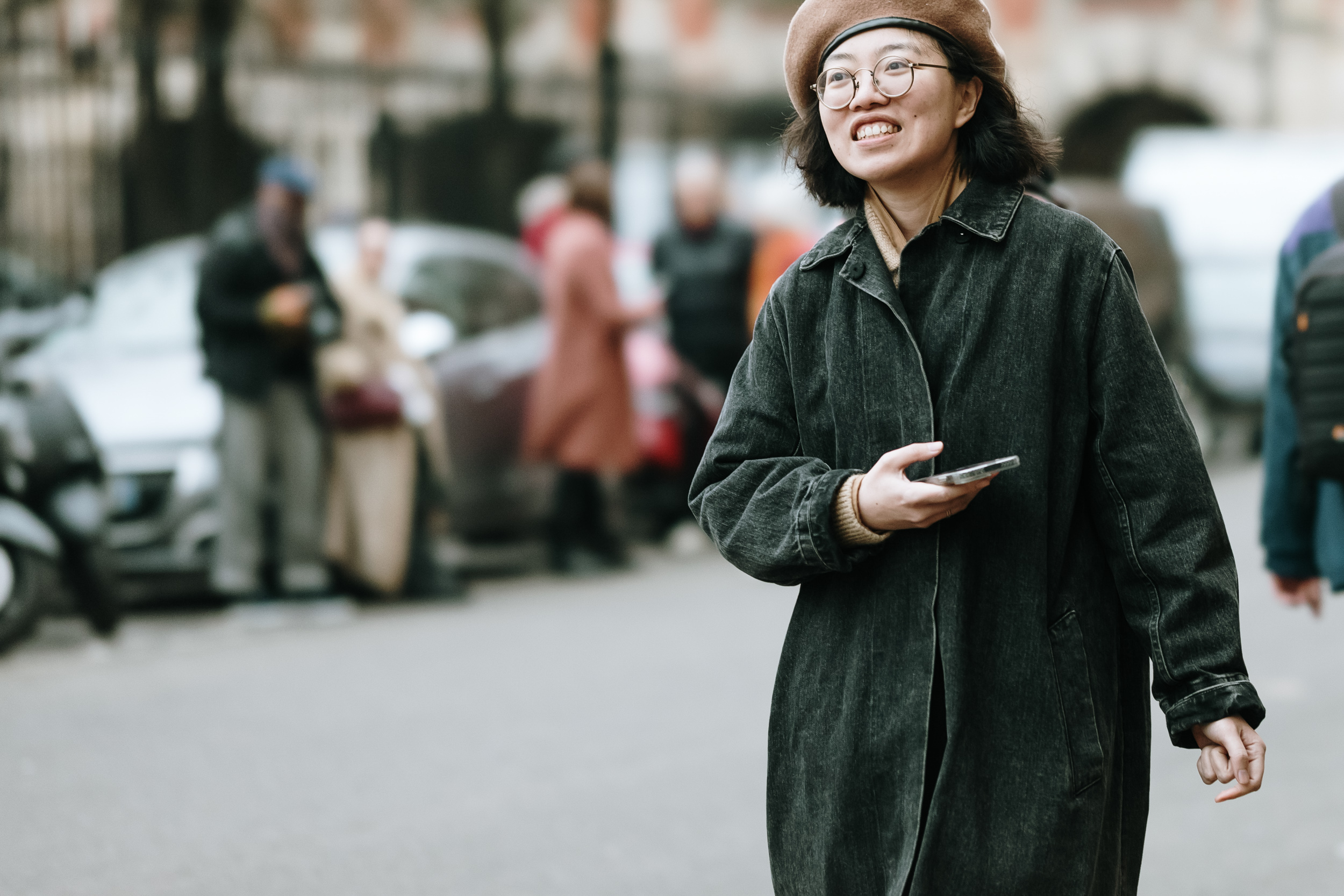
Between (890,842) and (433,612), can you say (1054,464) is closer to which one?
(890,842)

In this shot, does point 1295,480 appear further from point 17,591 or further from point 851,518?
point 17,591

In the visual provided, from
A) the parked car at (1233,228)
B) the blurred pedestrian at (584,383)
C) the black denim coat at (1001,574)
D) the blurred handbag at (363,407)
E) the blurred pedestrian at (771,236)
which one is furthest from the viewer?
the parked car at (1233,228)

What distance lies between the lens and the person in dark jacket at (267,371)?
8.27m

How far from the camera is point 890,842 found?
2.42 meters

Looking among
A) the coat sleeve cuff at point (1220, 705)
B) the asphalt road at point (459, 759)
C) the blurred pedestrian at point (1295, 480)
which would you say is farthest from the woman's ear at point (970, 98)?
the asphalt road at point (459, 759)

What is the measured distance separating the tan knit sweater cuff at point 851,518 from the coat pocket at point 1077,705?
273 mm

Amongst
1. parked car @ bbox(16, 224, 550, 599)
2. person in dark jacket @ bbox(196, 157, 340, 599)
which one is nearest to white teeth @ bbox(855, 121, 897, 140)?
parked car @ bbox(16, 224, 550, 599)

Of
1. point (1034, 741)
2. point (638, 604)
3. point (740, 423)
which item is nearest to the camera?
point (1034, 741)

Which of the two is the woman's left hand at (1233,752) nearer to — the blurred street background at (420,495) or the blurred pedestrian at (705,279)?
the blurred street background at (420,495)

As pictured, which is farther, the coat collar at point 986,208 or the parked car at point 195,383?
the parked car at point 195,383

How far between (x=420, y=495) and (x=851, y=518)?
6808 millimetres

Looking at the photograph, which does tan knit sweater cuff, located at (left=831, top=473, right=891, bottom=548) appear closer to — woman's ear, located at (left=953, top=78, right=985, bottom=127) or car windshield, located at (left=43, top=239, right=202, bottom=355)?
woman's ear, located at (left=953, top=78, right=985, bottom=127)

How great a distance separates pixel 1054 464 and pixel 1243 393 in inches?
517

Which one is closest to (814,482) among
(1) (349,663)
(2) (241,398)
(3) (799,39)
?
(3) (799,39)
